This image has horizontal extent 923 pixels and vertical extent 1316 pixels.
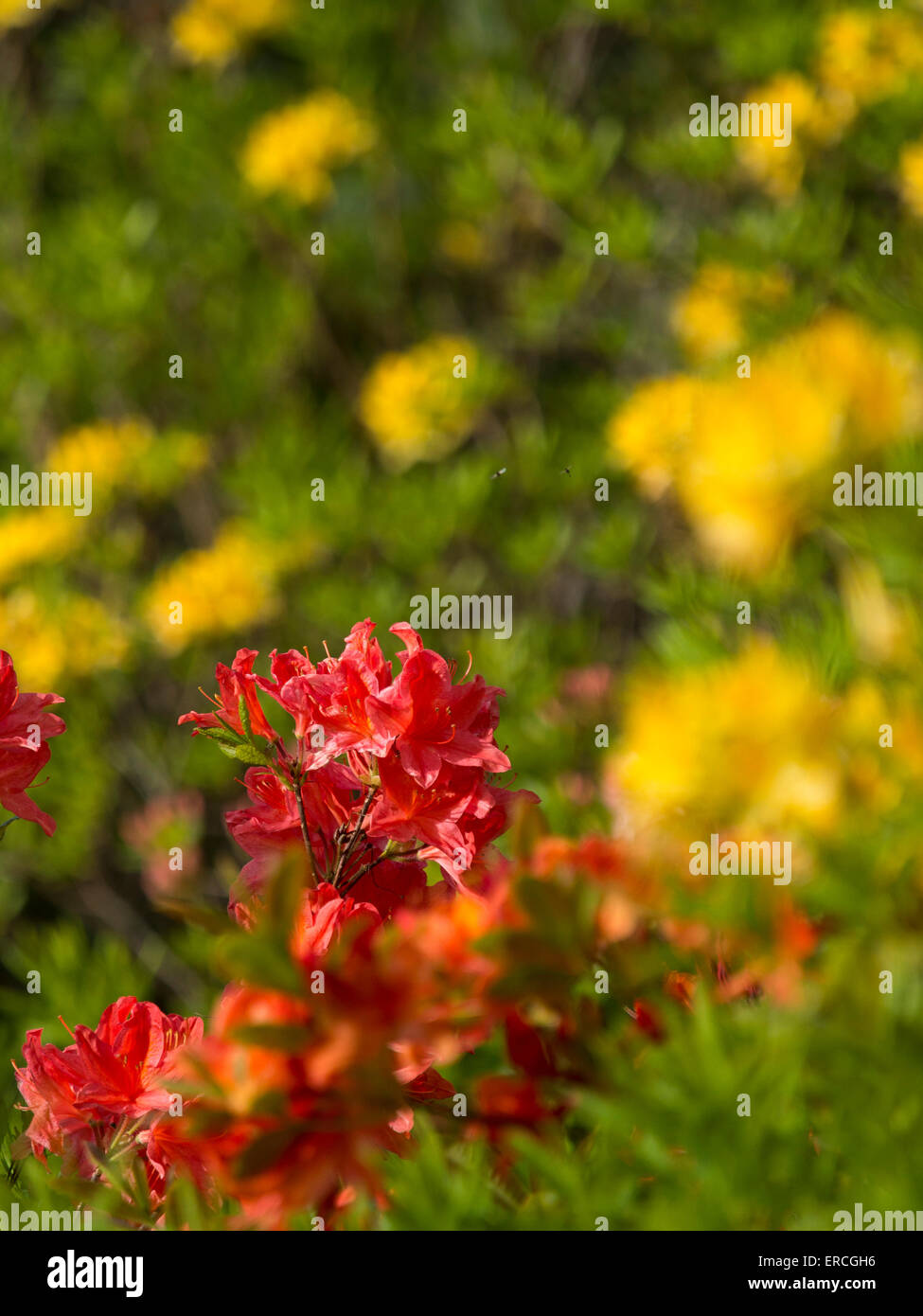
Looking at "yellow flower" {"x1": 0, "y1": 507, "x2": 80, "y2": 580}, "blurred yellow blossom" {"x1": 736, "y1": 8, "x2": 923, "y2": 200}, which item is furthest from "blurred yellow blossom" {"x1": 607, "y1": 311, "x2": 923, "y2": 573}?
"yellow flower" {"x1": 0, "y1": 507, "x2": 80, "y2": 580}

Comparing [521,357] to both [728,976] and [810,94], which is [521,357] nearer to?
[810,94]

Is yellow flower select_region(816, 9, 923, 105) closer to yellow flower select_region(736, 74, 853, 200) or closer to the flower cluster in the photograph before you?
yellow flower select_region(736, 74, 853, 200)

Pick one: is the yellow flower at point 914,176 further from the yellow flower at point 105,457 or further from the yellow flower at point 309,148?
the yellow flower at point 105,457

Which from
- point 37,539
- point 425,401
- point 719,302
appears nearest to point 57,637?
point 37,539

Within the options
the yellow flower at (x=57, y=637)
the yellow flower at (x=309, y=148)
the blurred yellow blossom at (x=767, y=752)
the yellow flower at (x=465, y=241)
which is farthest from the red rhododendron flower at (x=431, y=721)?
the yellow flower at (x=465, y=241)

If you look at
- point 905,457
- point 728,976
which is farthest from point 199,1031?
point 905,457

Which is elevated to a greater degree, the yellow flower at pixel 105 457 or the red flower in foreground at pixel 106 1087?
the yellow flower at pixel 105 457
